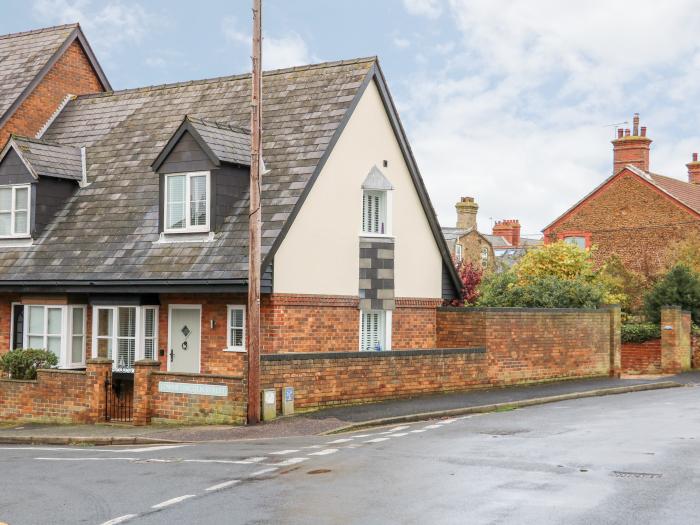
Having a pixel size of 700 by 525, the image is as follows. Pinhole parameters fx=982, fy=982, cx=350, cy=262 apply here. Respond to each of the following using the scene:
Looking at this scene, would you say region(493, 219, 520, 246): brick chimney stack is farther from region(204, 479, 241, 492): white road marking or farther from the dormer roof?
region(204, 479, 241, 492): white road marking

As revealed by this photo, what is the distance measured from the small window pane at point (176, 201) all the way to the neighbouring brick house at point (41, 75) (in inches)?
303

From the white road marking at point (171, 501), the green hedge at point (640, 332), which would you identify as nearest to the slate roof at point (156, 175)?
the white road marking at point (171, 501)

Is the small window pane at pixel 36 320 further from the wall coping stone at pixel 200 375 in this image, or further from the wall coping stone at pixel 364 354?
the wall coping stone at pixel 364 354

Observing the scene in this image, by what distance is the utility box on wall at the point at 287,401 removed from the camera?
19516mm

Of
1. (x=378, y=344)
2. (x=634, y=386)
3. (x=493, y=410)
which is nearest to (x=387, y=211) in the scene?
(x=378, y=344)

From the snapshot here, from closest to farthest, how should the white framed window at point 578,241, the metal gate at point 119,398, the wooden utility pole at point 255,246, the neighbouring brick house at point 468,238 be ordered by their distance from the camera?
1. the wooden utility pole at point 255,246
2. the metal gate at point 119,398
3. the white framed window at point 578,241
4. the neighbouring brick house at point 468,238

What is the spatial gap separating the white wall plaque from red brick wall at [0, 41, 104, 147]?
40.6 feet

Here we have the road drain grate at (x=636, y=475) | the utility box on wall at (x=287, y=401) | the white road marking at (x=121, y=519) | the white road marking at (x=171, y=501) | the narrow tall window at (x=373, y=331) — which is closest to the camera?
the white road marking at (x=121, y=519)

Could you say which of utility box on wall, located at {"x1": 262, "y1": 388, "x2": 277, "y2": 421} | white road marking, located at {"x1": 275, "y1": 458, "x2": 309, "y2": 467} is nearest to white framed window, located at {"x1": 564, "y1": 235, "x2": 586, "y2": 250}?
utility box on wall, located at {"x1": 262, "y1": 388, "x2": 277, "y2": 421}

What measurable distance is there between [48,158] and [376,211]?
29.1ft

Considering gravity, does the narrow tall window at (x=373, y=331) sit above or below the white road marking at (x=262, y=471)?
above

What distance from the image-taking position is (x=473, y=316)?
1012 inches

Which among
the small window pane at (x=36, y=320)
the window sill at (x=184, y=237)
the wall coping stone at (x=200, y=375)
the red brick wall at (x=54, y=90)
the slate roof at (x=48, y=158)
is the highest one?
the red brick wall at (x=54, y=90)

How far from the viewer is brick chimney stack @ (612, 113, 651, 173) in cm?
4922
